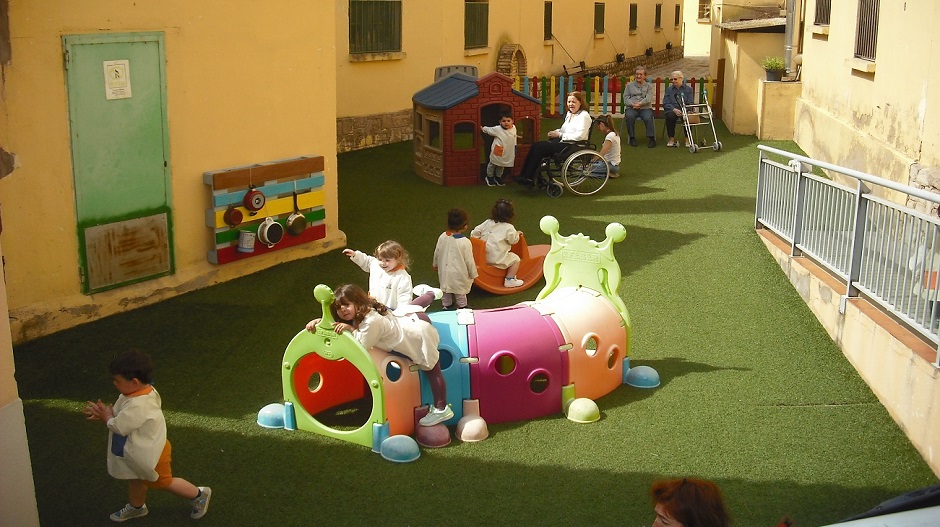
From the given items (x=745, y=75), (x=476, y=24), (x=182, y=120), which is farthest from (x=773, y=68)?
(x=182, y=120)

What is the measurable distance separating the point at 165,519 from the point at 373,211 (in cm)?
778

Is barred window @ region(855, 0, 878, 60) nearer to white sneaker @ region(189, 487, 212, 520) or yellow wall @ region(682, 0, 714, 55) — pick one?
white sneaker @ region(189, 487, 212, 520)

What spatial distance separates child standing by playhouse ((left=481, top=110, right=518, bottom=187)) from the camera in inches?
574

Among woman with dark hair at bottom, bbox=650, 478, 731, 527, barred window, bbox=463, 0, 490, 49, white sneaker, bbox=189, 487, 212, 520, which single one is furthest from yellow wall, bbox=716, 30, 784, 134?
woman with dark hair at bottom, bbox=650, 478, 731, 527

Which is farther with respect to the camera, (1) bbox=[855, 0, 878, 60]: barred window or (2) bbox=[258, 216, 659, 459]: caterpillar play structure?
(1) bbox=[855, 0, 878, 60]: barred window

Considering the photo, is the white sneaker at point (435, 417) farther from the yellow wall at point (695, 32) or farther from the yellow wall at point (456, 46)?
the yellow wall at point (695, 32)

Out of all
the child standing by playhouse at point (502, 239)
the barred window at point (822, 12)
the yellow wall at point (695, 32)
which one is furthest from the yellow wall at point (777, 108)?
the yellow wall at point (695, 32)

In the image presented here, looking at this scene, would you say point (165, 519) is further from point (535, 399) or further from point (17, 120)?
point (17, 120)

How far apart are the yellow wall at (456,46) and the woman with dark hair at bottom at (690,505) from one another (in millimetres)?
14448

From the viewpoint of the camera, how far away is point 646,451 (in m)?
6.55

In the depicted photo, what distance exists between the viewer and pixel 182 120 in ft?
31.4

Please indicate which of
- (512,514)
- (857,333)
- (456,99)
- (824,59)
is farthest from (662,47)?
(512,514)

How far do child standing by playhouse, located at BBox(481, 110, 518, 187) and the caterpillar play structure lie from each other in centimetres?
705

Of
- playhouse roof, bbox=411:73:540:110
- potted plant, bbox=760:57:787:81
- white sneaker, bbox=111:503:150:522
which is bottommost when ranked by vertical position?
white sneaker, bbox=111:503:150:522
